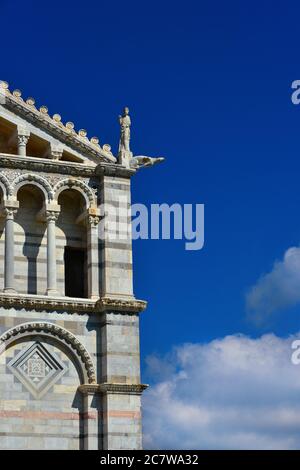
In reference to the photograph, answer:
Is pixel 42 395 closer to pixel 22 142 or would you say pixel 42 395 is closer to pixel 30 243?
pixel 30 243

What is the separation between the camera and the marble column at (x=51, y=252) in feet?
99.9

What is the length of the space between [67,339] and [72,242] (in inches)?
117

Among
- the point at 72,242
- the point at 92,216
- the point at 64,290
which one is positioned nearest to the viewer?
the point at 64,290

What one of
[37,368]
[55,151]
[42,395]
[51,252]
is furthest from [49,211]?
[42,395]

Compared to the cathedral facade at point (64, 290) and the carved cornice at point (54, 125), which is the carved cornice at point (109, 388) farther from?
the carved cornice at point (54, 125)

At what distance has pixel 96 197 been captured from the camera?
31.8m

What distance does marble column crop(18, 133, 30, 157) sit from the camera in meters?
31.4

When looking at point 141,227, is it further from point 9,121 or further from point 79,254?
point 9,121

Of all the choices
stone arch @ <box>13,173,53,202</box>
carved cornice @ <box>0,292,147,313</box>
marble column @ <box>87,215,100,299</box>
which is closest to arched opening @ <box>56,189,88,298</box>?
marble column @ <box>87,215,100,299</box>

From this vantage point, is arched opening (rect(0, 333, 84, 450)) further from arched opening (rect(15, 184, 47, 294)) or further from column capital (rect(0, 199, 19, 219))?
column capital (rect(0, 199, 19, 219))

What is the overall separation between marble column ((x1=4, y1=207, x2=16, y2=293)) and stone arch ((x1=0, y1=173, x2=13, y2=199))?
388mm

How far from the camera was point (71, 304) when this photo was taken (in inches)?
1189

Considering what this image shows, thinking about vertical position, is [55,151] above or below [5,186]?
above
